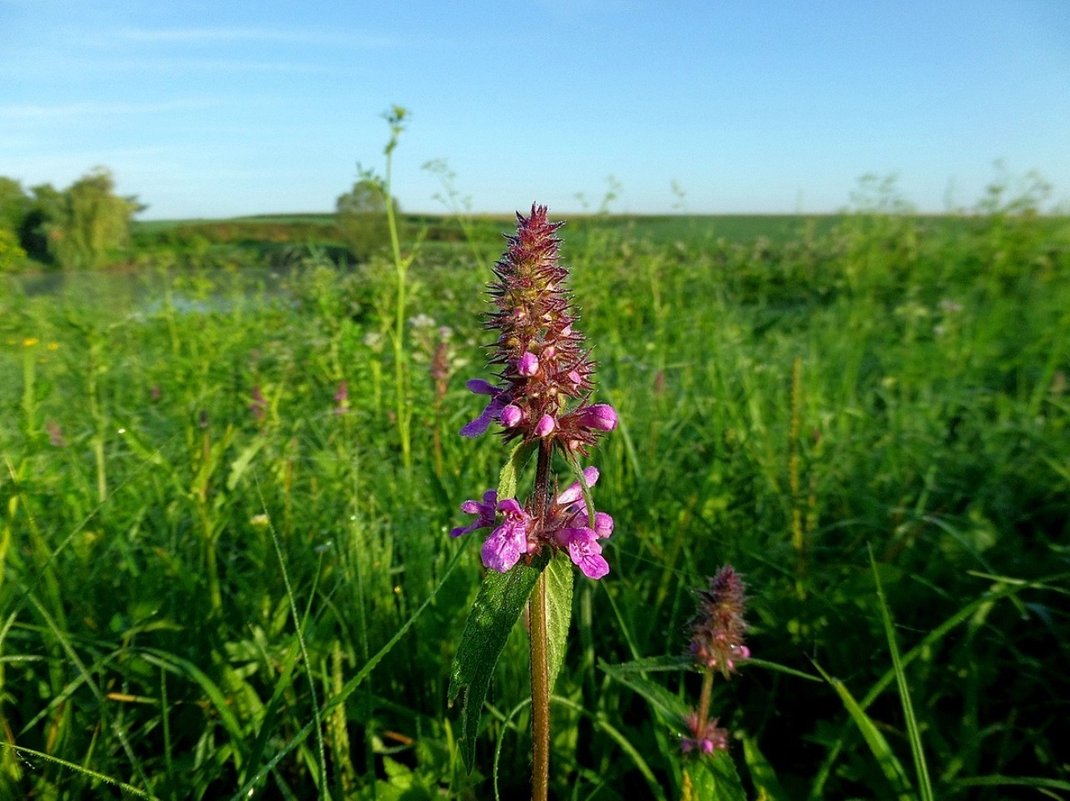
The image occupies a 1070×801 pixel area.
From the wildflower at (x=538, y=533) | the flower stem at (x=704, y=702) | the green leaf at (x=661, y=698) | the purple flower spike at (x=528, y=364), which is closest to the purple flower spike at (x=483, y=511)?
the wildflower at (x=538, y=533)

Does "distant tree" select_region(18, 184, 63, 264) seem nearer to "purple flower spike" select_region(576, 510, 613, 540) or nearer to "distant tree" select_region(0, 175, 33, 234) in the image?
"distant tree" select_region(0, 175, 33, 234)

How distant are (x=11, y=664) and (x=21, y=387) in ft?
8.58

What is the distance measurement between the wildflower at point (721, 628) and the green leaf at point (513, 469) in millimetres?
606

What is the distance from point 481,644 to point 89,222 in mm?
9982

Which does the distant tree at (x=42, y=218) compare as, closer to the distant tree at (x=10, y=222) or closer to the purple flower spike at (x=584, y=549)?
the distant tree at (x=10, y=222)

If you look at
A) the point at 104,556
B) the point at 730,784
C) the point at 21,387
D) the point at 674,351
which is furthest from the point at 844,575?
the point at 21,387

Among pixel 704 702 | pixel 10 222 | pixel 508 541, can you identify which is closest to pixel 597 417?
pixel 508 541

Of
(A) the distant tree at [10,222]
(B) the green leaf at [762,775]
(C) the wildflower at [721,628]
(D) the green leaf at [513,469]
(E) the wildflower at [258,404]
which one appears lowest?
(B) the green leaf at [762,775]

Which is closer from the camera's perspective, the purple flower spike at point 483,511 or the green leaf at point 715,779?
the purple flower spike at point 483,511

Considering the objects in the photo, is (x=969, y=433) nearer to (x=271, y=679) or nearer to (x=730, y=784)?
(x=730, y=784)

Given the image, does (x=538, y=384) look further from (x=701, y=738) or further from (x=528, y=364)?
(x=701, y=738)

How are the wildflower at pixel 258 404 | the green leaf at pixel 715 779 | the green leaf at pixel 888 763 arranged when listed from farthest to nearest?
1. the wildflower at pixel 258 404
2. the green leaf at pixel 888 763
3. the green leaf at pixel 715 779

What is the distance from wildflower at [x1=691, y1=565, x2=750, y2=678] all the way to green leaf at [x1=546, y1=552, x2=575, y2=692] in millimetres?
466

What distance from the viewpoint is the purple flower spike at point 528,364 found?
97 cm
